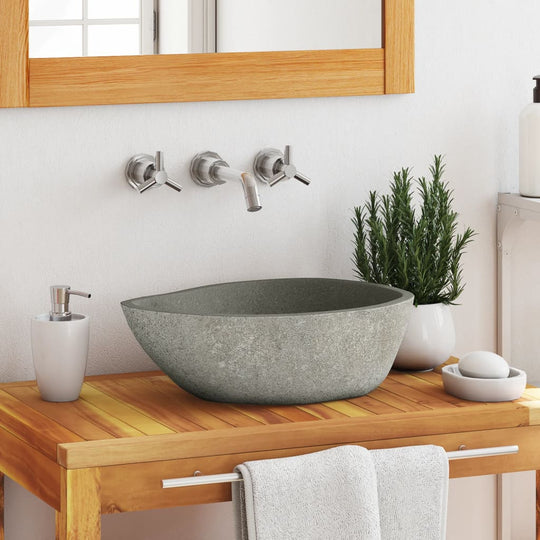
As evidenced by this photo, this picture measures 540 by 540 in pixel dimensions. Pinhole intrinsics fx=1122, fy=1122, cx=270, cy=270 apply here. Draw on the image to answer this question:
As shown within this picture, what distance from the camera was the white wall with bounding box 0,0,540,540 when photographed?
1903mm

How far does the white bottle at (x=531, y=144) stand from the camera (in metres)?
2.07

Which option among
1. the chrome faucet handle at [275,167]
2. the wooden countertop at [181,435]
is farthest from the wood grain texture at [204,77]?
the wooden countertop at [181,435]

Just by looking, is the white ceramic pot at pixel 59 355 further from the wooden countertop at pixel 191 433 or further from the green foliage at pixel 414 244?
the green foliage at pixel 414 244

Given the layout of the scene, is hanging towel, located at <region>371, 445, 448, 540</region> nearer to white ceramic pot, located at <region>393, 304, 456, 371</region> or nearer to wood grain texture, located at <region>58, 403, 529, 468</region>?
wood grain texture, located at <region>58, 403, 529, 468</region>

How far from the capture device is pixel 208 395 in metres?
1.72

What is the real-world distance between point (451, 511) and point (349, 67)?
89cm

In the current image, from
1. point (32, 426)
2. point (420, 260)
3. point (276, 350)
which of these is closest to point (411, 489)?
point (276, 350)

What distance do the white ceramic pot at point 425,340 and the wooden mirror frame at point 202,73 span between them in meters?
0.42

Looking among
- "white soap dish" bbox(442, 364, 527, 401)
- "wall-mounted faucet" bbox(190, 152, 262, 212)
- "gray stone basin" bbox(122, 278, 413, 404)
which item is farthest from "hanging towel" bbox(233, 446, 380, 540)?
"wall-mounted faucet" bbox(190, 152, 262, 212)

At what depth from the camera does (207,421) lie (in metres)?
1.64

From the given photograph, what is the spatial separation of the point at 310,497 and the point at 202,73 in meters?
0.78

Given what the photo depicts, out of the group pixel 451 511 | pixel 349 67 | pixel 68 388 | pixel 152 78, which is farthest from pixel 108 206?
pixel 451 511

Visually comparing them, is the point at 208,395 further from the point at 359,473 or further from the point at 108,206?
the point at 108,206

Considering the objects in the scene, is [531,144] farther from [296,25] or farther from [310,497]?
[310,497]
